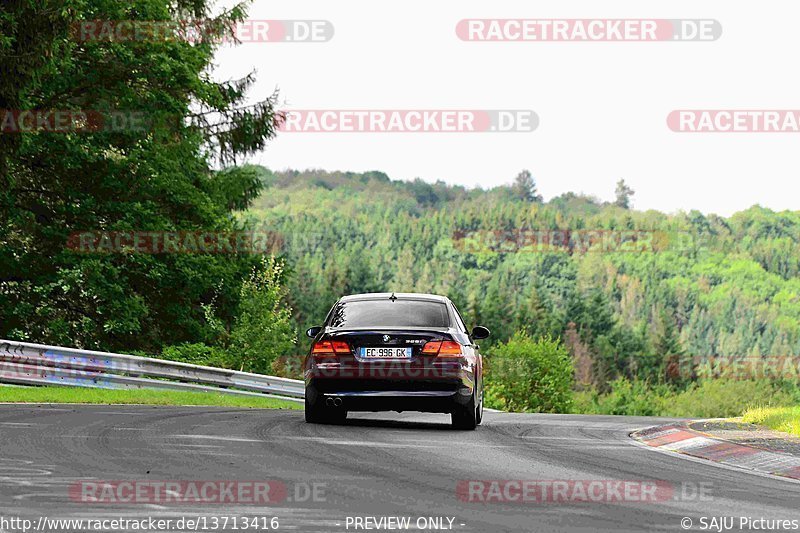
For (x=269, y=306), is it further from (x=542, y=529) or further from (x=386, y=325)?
(x=542, y=529)

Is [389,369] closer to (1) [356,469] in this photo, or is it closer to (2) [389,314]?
(2) [389,314]

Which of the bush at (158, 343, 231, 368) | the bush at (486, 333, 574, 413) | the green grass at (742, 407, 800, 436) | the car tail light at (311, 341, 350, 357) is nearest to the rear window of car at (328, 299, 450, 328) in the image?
the car tail light at (311, 341, 350, 357)

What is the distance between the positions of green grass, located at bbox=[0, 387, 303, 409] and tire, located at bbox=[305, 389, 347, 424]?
6165 mm

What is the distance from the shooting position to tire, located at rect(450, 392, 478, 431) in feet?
51.7

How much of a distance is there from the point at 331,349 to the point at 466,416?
203cm

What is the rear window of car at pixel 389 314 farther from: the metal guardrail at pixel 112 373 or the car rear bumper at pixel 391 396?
the metal guardrail at pixel 112 373

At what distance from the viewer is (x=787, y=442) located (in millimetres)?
13875

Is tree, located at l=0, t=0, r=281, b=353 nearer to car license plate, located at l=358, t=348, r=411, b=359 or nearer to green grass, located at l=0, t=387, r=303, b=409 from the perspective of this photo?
green grass, located at l=0, t=387, r=303, b=409

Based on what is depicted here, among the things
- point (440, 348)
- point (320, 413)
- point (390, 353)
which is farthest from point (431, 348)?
point (320, 413)

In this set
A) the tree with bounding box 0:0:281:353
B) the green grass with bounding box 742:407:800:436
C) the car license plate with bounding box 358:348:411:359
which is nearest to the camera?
the car license plate with bounding box 358:348:411:359

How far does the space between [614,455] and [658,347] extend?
151238 mm

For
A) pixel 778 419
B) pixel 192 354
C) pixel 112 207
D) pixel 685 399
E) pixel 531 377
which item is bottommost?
pixel 685 399

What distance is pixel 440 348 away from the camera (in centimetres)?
1530

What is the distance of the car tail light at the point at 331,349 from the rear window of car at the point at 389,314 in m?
0.40
